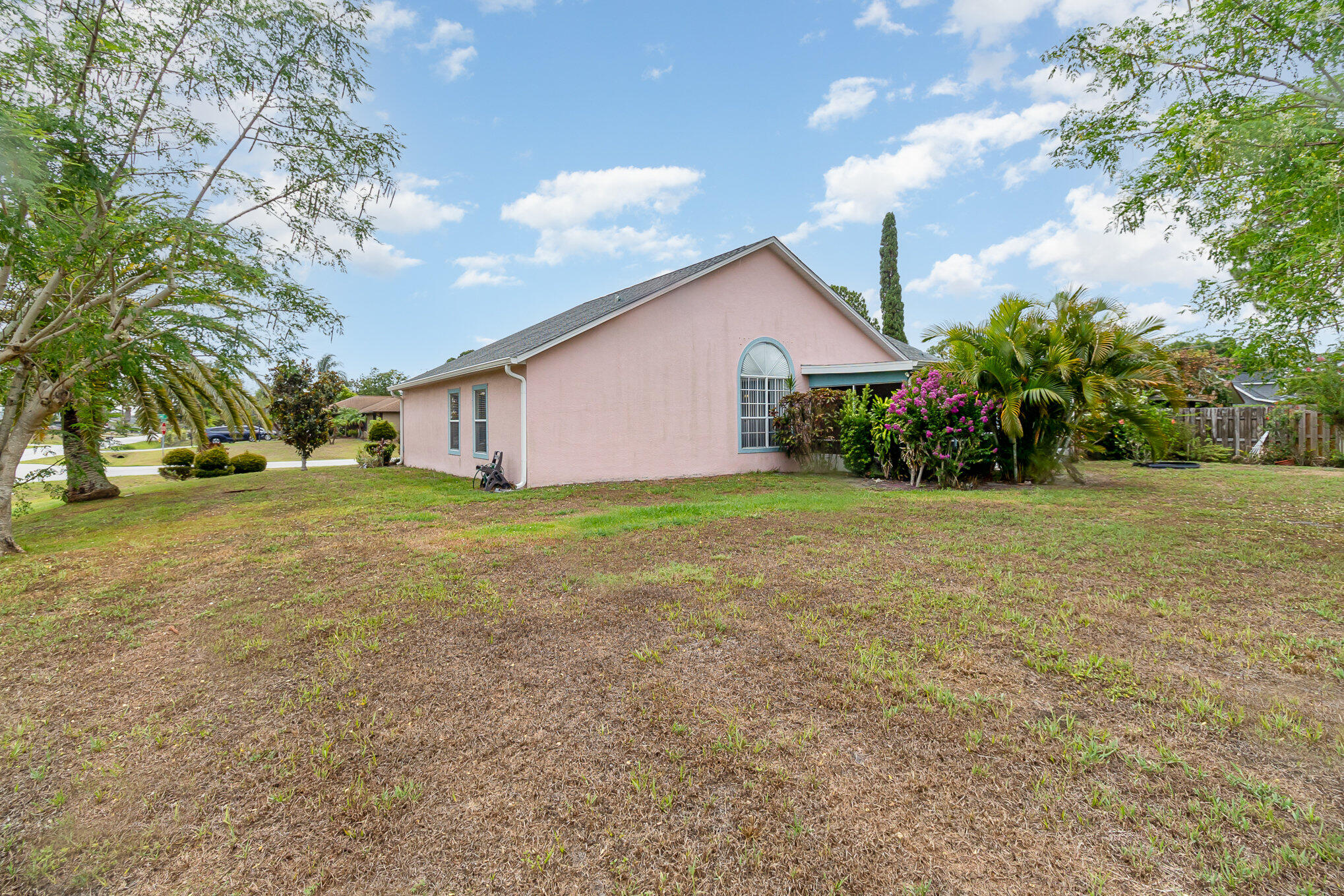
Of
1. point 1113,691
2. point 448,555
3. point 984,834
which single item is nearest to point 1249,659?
point 1113,691

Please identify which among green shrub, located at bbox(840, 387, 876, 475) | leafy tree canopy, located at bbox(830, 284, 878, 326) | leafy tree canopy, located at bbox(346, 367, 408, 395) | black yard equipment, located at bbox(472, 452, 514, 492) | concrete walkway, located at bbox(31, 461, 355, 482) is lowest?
concrete walkway, located at bbox(31, 461, 355, 482)

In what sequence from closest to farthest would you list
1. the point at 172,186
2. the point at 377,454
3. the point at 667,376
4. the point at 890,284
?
the point at 172,186 < the point at 667,376 < the point at 377,454 < the point at 890,284

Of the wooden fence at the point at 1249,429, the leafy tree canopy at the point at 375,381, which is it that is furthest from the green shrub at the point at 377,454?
the leafy tree canopy at the point at 375,381

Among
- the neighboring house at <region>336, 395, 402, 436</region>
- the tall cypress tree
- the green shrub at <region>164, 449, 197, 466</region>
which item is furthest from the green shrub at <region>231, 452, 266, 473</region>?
the tall cypress tree

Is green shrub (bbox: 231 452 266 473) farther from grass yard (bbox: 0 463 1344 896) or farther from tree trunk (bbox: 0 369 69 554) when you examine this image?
grass yard (bbox: 0 463 1344 896)

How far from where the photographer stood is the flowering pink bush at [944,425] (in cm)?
1013

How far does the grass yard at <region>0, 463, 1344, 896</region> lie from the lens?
1.87 m

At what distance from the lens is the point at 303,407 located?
18.8m

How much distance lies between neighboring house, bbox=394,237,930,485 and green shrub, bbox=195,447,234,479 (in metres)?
8.32

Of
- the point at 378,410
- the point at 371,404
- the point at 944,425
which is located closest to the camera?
the point at 944,425

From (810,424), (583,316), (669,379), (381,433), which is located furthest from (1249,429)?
(381,433)

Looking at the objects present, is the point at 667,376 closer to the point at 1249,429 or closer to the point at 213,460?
the point at 213,460

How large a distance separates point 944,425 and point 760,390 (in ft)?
16.0

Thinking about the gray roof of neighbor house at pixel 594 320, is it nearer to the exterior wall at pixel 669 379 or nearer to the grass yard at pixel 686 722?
the exterior wall at pixel 669 379
